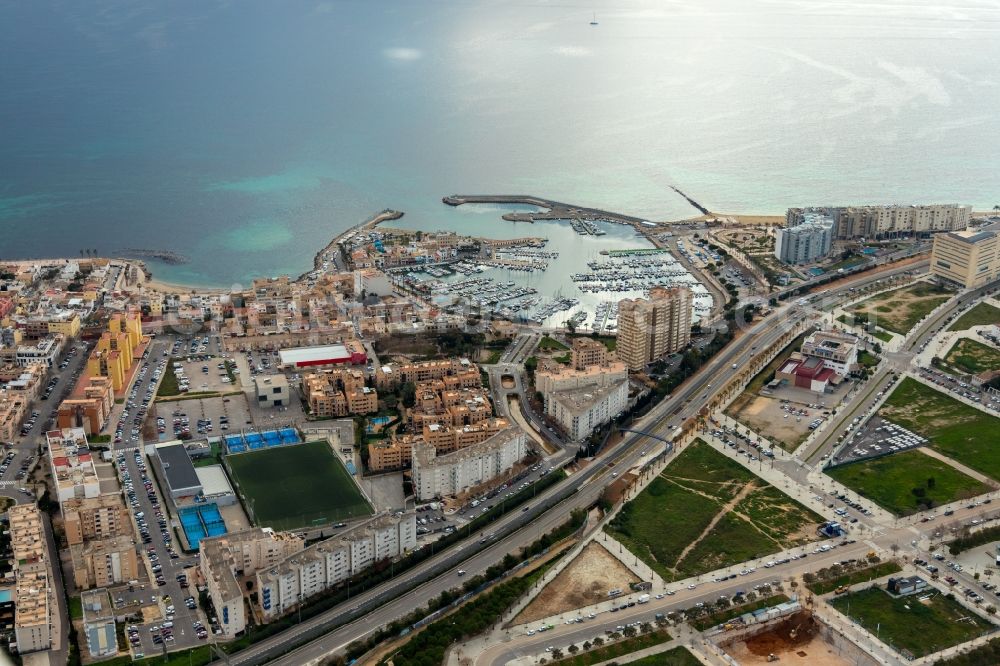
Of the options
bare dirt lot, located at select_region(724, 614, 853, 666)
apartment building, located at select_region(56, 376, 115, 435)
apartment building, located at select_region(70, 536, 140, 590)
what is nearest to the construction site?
bare dirt lot, located at select_region(724, 614, 853, 666)

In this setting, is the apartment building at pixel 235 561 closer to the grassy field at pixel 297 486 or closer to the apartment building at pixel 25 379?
the grassy field at pixel 297 486

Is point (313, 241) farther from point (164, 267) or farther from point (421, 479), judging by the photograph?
point (421, 479)

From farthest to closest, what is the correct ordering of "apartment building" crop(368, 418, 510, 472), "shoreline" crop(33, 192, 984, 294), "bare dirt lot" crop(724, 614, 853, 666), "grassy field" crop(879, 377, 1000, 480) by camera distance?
"shoreline" crop(33, 192, 984, 294) < "grassy field" crop(879, 377, 1000, 480) < "apartment building" crop(368, 418, 510, 472) < "bare dirt lot" crop(724, 614, 853, 666)

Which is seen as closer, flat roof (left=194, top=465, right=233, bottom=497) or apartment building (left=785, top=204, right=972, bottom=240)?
flat roof (left=194, top=465, right=233, bottom=497)

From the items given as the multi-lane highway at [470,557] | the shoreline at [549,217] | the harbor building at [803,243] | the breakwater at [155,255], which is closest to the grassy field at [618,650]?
the multi-lane highway at [470,557]

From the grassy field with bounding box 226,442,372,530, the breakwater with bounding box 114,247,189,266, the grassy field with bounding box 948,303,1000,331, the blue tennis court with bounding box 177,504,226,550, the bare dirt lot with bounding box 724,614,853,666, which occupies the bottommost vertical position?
the bare dirt lot with bounding box 724,614,853,666

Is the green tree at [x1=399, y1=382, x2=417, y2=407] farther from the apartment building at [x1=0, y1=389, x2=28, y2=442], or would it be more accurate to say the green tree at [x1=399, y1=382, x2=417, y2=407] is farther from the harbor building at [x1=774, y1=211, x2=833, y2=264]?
the harbor building at [x1=774, y1=211, x2=833, y2=264]
